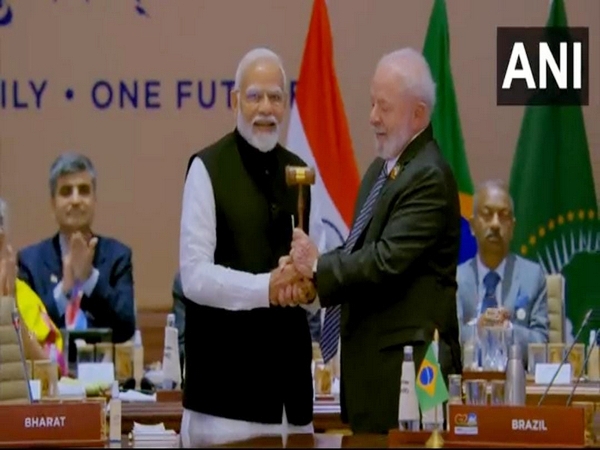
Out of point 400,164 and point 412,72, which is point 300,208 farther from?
point 412,72

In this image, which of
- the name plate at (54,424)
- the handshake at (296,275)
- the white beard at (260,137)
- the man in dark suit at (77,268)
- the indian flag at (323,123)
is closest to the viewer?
the name plate at (54,424)

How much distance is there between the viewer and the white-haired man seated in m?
4.34

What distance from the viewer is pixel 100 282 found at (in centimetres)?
734

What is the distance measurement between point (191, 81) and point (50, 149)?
2.77 ft

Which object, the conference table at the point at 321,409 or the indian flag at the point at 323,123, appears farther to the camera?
the indian flag at the point at 323,123

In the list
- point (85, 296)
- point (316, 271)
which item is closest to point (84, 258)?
point (85, 296)

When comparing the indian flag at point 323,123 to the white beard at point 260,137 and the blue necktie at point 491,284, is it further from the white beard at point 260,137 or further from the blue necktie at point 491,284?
the white beard at point 260,137

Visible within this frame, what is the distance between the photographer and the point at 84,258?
284 inches

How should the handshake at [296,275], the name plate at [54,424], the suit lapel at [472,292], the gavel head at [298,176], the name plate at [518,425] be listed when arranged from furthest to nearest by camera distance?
the suit lapel at [472,292] → the gavel head at [298,176] → the handshake at [296,275] → the name plate at [54,424] → the name plate at [518,425]

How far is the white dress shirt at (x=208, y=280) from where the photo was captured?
4.31 m

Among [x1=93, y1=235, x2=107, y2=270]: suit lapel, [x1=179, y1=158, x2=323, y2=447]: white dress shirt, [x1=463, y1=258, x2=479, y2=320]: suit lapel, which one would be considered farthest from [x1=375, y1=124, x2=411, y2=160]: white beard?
[x1=93, y1=235, x2=107, y2=270]: suit lapel

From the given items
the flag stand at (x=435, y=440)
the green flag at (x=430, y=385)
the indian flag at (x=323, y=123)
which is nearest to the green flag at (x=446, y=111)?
the indian flag at (x=323, y=123)

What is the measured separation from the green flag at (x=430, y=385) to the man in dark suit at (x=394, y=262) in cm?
40

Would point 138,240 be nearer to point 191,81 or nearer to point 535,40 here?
point 191,81
